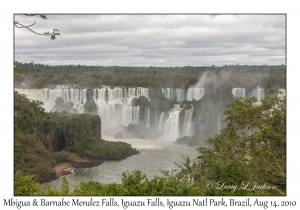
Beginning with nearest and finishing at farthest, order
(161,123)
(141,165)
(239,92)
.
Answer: (141,165)
(239,92)
(161,123)

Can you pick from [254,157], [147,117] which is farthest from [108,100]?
[254,157]

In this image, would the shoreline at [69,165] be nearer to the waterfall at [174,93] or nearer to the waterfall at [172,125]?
the waterfall at [172,125]

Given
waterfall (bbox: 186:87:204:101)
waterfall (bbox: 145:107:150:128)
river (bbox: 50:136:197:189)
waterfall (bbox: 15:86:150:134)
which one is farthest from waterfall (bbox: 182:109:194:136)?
waterfall (bbox: 15:86:150:134)

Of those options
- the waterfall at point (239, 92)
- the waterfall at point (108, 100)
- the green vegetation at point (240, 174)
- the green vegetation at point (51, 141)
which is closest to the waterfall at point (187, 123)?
the waterfall at point (239, 92)

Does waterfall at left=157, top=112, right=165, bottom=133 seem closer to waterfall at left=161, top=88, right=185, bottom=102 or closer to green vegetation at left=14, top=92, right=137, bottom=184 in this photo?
waterfall at left=161, top=88, right=185, bottom=102

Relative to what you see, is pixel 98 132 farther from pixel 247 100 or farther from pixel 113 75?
pixel 247 100

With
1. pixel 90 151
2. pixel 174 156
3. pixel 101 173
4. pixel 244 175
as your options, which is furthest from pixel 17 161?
pixel 244 175

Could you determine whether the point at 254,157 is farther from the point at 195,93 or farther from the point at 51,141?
the point at 195,93
